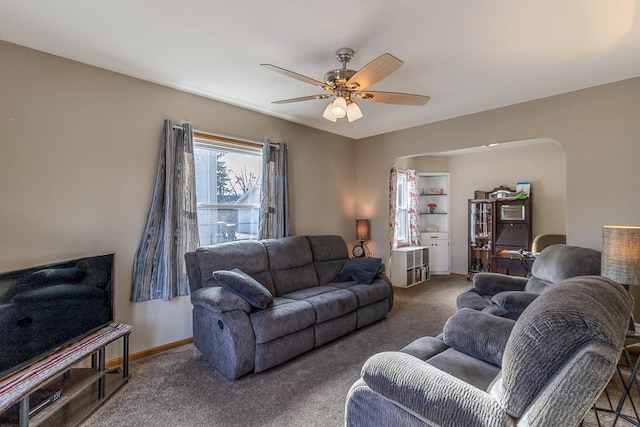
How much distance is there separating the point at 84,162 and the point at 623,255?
4.09m

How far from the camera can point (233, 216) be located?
369cm

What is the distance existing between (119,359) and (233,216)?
1.78 metres

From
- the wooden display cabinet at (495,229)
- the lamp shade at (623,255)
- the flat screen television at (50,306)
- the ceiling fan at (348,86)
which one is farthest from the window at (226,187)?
the wooden display cabinet at (495,229)

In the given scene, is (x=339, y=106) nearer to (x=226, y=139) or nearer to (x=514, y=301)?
(x=226, y=139)

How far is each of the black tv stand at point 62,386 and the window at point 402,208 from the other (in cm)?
486

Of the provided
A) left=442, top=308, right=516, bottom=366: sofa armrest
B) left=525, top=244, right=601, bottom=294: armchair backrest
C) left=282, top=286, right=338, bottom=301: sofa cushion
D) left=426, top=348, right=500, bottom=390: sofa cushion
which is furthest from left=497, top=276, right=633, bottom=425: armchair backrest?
left=282, top=286, right=338, bottom=301: sofa cushion

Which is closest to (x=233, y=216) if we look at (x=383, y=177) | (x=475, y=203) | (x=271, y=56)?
(x=271, y=56)

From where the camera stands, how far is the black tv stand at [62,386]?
1.60 metres

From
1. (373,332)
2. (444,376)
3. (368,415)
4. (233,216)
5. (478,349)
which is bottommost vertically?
(373,332)

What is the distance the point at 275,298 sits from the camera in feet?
10.3

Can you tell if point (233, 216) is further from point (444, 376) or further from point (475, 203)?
point (475, 203)

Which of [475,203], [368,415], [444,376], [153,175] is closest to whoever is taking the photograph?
[444,376]

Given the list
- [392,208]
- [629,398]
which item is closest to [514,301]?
[629,398]

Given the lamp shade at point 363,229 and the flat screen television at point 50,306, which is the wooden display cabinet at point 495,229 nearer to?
the lamp shade at point 363,229
